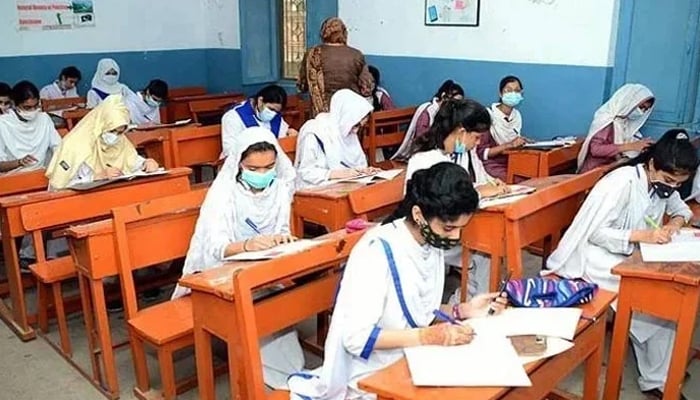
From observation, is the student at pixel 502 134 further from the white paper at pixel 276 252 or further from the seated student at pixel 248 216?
the white paper at pixel 276 252

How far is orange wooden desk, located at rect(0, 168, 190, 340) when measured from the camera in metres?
3.08

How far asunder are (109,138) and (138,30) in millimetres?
4579

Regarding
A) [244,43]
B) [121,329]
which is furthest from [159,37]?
[121,329]

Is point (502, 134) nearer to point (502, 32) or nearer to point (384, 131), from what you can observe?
point (384, 131)

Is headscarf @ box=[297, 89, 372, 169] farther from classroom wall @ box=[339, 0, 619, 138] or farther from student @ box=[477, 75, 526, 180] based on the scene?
classroom wall @ box=[339, 0, 619, 138]

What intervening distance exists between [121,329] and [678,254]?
2645 mm

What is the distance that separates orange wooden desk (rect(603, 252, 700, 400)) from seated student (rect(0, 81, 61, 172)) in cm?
391

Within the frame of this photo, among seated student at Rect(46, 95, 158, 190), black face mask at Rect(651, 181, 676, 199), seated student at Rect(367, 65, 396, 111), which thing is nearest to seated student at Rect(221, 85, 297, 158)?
seated student at Rect(46, 95, 158, 190)

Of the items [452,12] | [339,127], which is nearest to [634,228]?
[339,127]

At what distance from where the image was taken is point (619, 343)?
242cm

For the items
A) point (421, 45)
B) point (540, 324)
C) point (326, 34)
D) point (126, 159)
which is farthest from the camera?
point (421, 45)

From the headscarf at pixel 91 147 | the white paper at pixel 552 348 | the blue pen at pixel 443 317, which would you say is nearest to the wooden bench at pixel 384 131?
the headscarf at pixel 91 147

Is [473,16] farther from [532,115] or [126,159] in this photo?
[126,159]

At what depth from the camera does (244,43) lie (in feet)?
26.3
